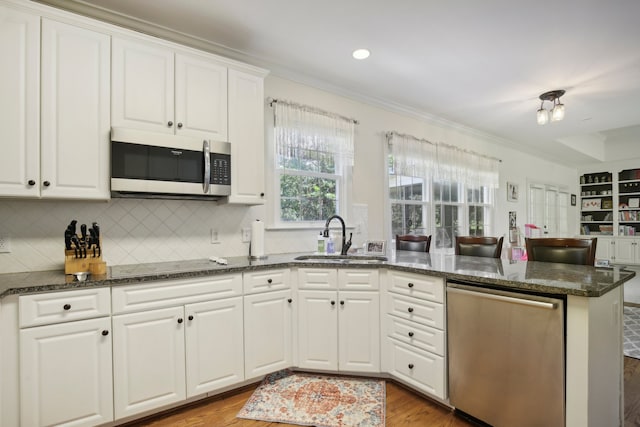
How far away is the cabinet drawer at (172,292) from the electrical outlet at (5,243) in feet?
2.60

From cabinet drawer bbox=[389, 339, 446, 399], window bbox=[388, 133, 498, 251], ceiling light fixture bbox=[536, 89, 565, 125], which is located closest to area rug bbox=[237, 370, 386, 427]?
cabinet drawer bbox=[389, 339, 446, 399]

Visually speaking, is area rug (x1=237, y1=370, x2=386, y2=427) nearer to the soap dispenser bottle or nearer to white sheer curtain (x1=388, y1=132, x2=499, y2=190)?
the soap dispenser bottle

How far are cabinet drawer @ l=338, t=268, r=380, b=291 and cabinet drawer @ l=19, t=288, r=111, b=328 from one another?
150cm

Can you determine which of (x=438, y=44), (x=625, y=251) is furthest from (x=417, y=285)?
(x=625, y=251)

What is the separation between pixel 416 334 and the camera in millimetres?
2230

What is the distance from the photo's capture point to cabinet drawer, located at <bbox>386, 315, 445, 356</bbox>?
2.08 metres

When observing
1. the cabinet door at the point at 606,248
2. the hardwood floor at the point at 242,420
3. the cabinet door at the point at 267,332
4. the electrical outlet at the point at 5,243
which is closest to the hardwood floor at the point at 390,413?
the hardwood floor at the point at 242,420

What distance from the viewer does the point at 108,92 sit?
81.9 inches

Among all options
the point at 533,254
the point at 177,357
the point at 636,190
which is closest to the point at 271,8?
the point at 177,357

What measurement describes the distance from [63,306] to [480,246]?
10.0ft

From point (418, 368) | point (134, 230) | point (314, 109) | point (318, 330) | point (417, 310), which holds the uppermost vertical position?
point (314, 109)

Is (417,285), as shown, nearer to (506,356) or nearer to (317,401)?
(506,356)

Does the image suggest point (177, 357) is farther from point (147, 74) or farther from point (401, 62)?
point (401, 62)

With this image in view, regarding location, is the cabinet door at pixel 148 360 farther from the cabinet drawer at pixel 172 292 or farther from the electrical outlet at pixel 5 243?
the electrical outlet at pixel 5 243
